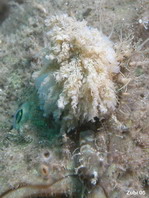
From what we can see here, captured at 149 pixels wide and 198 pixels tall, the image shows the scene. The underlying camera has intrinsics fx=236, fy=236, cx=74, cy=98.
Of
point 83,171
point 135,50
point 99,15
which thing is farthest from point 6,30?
point 83,171

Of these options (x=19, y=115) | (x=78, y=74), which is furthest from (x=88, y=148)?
(x=19, y=115)

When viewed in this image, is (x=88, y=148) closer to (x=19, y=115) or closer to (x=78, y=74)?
(x=78, y=74)

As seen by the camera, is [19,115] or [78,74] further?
[19,115]

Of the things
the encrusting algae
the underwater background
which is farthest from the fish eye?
the encrusting algae

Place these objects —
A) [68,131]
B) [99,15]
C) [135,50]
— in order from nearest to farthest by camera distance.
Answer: [68,131] → [135,50] → [99,15]

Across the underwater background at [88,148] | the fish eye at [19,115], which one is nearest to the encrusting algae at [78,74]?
the underwater background at [88,148]

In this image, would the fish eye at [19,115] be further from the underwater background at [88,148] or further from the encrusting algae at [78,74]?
the encrusting algae at [78,74]

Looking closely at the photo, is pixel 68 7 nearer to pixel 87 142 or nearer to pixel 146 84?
pixel 146 84

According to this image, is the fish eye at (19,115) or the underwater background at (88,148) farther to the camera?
the fish eye at (19,115)
